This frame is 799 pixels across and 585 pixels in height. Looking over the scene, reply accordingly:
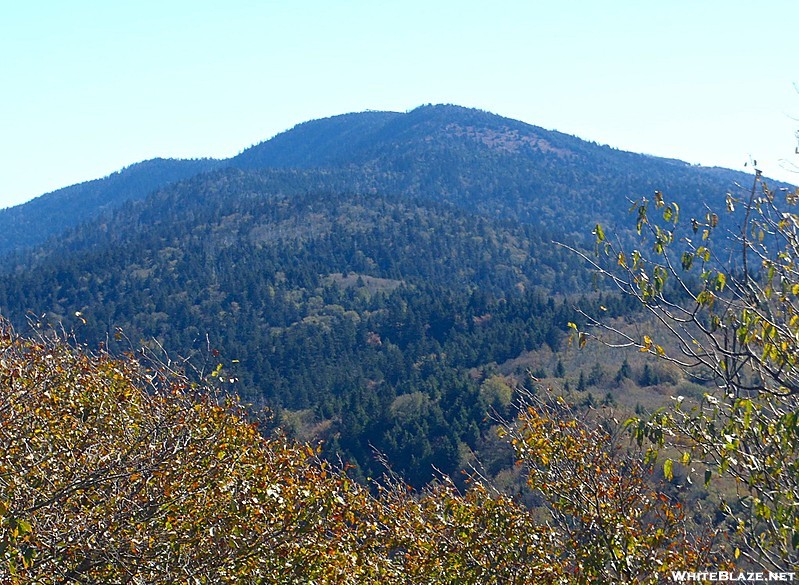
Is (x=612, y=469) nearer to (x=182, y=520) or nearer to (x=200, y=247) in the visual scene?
(x=182, y=520)

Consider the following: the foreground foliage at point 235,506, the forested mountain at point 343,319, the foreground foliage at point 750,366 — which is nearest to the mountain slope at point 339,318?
the forested mountain at point 343,319

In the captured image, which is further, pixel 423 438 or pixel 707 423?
pixel 423 438

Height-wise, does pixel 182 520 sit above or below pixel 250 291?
above

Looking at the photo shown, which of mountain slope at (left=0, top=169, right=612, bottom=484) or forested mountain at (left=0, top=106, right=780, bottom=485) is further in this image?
mountain slope at (left=0, top=169, right=612, bottom=484)

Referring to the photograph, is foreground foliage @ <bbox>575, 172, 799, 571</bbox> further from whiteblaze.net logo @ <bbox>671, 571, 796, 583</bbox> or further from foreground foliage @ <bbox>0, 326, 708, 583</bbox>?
Answer: foreground foliage @ <bbox>0, 326, 708, 583</bbox>

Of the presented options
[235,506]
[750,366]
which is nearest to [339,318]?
[235,506]

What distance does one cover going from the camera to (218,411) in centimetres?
1221

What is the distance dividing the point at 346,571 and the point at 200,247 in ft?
605

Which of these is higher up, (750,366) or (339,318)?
(750,366)

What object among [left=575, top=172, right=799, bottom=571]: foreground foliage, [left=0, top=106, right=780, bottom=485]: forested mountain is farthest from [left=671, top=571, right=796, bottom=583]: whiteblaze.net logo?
[left=0, top=106, right=780, bottom=485]: forested mountain

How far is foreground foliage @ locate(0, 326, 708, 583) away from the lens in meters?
8.67

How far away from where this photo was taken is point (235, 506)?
10.1 m

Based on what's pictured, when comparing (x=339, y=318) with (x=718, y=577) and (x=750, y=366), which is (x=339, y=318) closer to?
(x=718, y=577)

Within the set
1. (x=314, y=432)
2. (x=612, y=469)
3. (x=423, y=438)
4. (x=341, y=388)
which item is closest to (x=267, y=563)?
(x=612, y=469)
